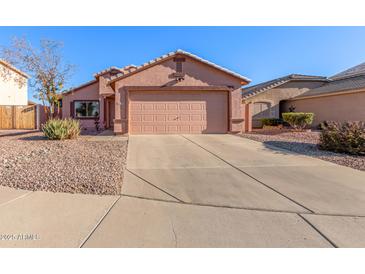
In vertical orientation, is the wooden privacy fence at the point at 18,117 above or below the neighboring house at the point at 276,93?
below

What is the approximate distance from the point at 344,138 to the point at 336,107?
36.0 ft

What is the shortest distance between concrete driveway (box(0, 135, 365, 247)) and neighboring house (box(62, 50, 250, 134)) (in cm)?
711

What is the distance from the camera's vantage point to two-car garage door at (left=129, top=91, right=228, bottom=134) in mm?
12062

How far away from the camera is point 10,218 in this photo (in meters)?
2.90

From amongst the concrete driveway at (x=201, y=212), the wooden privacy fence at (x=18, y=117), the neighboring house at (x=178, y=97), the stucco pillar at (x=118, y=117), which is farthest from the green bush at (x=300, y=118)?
the wooden privacy fence at (x=18, y=117)

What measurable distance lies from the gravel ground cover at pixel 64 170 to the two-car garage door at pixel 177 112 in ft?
16.4

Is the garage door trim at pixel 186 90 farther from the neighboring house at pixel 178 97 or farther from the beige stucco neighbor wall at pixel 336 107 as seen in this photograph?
the beige stucco neighbor wall at pixel 336 107

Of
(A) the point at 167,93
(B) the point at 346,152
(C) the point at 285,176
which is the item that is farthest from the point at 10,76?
(B) the point at 346,152

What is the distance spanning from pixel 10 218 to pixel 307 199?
473 centimetres

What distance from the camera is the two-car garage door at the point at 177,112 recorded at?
12062mm

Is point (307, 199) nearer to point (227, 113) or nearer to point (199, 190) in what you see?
point (199, 190)

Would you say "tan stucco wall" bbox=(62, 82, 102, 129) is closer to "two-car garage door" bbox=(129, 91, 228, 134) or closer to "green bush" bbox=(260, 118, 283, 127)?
"two-car garage door" bbox=(129, 91, 228, 134)

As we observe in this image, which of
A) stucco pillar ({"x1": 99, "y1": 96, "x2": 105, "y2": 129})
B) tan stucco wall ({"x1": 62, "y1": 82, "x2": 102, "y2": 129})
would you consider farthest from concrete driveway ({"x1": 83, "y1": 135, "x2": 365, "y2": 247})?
tan stucco wall ({"x1": 62, "y1": 82, "x2": 102, "y2": 129})

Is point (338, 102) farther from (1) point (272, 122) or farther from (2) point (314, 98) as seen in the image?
(1) point (272, 122)
